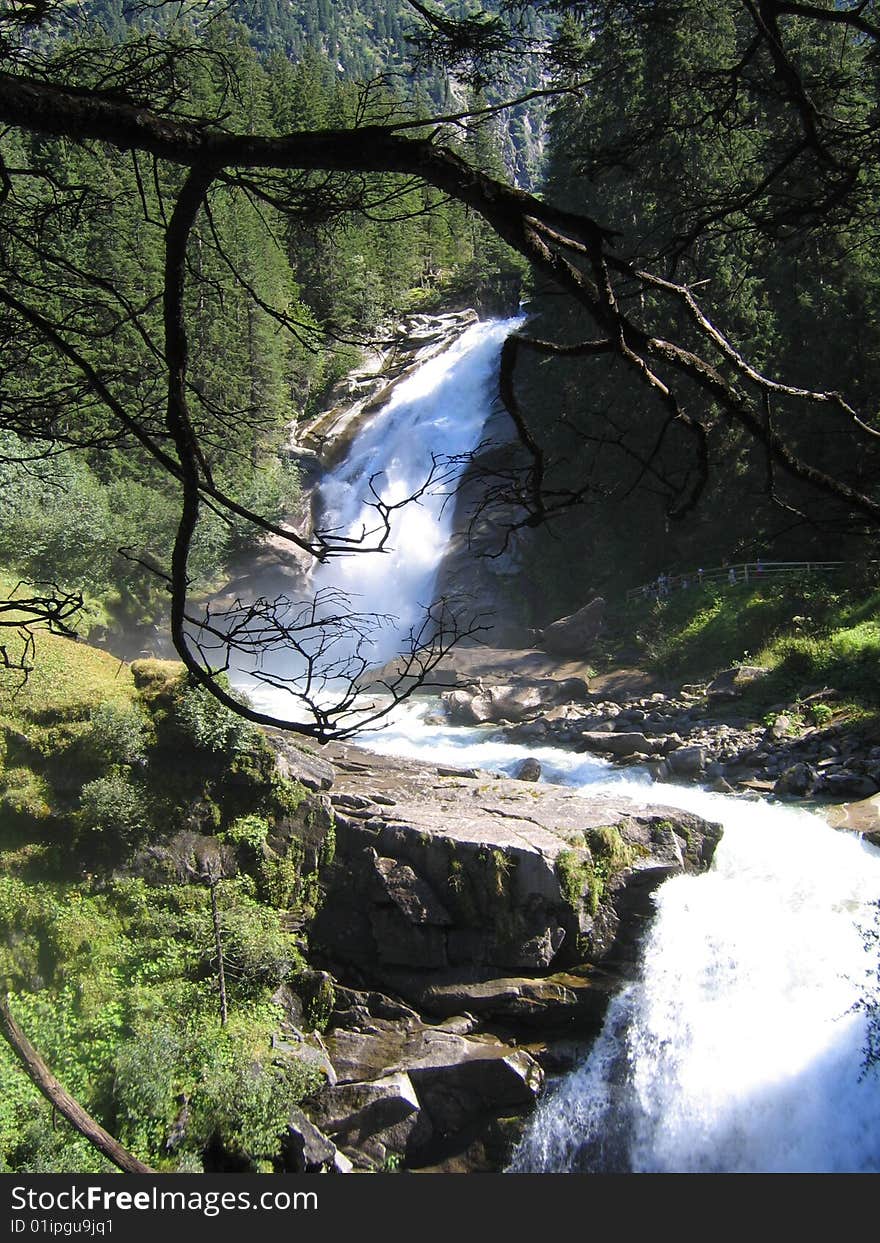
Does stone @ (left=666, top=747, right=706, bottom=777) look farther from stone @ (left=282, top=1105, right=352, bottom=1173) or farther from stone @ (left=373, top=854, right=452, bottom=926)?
stone @ (left=282, top=1105, right=352, bottom=1173)

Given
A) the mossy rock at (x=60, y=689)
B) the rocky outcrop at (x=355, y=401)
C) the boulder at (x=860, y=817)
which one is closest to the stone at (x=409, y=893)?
the mossy rock at (x=60, y=689)

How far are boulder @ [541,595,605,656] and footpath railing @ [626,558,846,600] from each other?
5.16 ft

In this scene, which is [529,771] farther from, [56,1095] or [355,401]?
[355,401]

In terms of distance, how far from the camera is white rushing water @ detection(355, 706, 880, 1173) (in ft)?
29.8

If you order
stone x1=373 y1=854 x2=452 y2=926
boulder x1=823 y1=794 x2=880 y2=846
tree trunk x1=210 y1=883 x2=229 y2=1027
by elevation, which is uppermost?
boulder x1=823 y1=794 x2=880 y2=846

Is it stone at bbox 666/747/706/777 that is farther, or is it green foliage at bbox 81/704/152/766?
stone at bbox 666/747/706/777

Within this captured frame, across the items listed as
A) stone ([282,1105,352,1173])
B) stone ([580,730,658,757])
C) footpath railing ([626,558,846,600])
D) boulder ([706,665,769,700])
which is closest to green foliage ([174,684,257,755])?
stone ([282,1105,352,1173])

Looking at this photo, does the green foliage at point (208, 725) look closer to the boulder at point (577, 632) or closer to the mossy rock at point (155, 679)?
the mossy rock at point (155, 679)

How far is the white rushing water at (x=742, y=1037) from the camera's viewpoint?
907cm

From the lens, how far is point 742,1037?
389 inches

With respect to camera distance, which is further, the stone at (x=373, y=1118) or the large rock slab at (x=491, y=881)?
the large rock slab at (x=491, y=881)

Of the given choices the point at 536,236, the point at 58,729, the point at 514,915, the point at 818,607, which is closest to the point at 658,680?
the point at 818,607

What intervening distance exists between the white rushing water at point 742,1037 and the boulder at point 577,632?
1145 centimetres

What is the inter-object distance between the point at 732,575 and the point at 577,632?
3942mm
